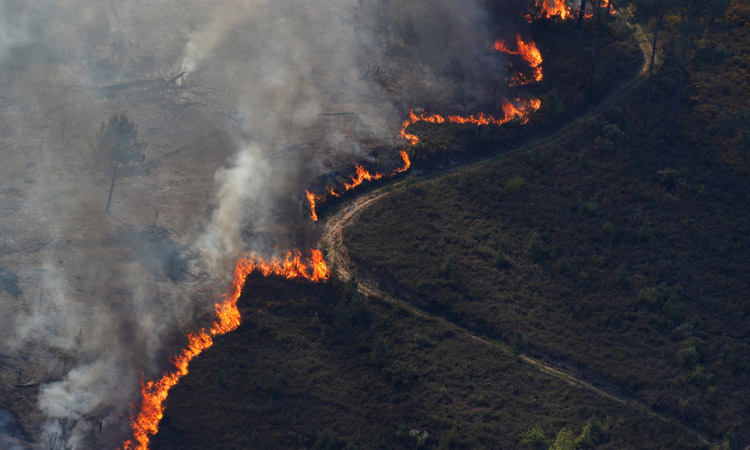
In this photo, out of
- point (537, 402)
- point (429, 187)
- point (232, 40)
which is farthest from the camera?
point (232, 40)

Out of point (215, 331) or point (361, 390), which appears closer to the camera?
point (361, 390)

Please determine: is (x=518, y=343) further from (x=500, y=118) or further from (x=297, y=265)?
(x=500, y=118)

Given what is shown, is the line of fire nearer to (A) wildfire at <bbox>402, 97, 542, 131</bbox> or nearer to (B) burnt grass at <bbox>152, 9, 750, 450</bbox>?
(A) wildfire at <bbox>402, 97, 542, 131</bbox>

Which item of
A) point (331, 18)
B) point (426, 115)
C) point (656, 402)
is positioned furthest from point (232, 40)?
point (656, 402)

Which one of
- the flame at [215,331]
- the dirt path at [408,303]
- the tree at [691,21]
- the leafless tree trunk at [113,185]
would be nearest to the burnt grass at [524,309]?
the dirt path at [408,303]

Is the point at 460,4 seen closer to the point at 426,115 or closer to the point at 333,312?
the point at 426,115

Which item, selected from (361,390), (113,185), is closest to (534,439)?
(361,390)

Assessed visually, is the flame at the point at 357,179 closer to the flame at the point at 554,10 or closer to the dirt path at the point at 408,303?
the dirt path at the point at 408,303
